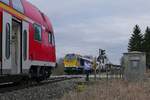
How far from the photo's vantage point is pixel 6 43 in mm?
19766

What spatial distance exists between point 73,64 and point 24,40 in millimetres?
45344

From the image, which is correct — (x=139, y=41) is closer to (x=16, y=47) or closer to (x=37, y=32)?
(x=37, y=32)

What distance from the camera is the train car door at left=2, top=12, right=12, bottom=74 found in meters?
19.4

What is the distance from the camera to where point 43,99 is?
17016mm

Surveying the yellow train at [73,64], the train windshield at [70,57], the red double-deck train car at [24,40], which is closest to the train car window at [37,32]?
the red double-deck train car at [24,40]

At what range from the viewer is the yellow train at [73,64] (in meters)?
68.5

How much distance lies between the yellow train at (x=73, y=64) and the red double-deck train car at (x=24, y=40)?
37.9 metres

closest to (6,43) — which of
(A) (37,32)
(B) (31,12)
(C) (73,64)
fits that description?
(B) (31,12)

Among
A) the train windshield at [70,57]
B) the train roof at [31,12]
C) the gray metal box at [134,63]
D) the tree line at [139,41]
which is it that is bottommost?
the gray metal box at [134,63]

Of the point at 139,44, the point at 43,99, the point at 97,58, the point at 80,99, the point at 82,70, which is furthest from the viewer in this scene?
the point at 139,44

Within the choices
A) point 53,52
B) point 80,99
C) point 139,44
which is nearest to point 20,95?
point 80,99

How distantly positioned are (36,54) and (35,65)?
59 centimetres

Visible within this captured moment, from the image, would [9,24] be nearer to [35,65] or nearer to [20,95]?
[20,95]

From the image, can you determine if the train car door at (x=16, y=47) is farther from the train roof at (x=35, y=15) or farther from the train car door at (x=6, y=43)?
the train car door at (x=6, y=43)
